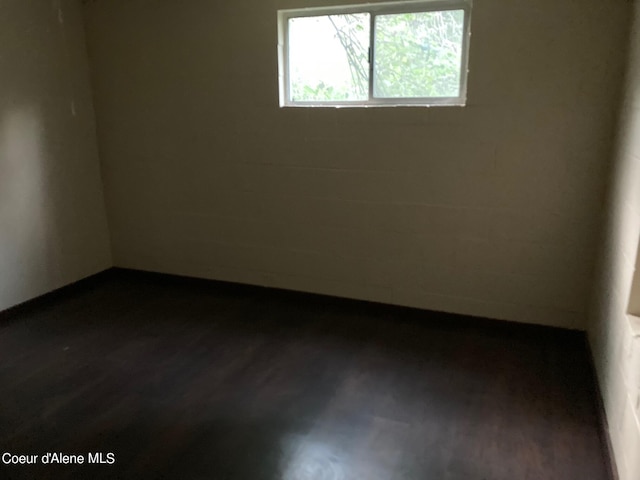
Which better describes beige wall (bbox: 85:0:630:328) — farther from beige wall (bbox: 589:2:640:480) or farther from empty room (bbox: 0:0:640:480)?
beige wall (bbox: 589:2:640:480)

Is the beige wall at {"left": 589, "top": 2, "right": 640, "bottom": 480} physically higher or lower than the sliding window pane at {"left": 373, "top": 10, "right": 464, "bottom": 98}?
lower

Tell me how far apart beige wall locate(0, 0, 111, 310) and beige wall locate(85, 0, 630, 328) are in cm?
17

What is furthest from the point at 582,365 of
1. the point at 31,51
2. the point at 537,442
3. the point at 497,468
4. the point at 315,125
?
the point at 31,51

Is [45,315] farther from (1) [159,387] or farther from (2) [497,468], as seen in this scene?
(2) [497,468]

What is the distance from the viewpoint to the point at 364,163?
327 centimetres

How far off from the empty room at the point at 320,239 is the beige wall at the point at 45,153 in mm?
18

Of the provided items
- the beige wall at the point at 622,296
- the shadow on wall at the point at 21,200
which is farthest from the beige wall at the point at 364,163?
the shadow on wall at the point at 21,200

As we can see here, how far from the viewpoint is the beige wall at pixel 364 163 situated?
2.78 meters

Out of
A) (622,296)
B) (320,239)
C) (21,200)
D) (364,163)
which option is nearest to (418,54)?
(364,163)

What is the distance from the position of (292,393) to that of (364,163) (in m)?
1.52

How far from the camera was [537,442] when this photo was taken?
213 centimetres

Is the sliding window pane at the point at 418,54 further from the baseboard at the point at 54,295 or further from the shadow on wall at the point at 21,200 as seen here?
the baseboard at the point at 54,295

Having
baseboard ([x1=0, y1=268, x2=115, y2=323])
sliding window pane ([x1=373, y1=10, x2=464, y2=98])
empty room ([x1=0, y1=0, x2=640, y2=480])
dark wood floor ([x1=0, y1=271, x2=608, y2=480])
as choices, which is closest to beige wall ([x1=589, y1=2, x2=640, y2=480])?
empty room ([x1=0, y1=0, x2=640, y2=480])

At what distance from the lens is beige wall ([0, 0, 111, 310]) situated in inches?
130
